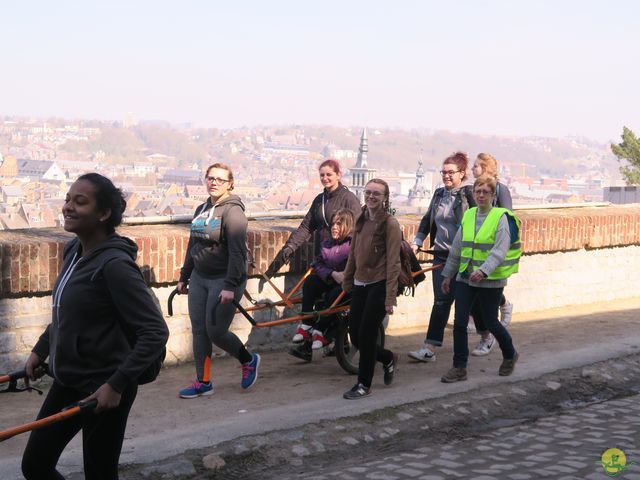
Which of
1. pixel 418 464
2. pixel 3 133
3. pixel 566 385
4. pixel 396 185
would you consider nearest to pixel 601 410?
pixel 566 385

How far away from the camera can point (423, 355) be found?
8.67 meters

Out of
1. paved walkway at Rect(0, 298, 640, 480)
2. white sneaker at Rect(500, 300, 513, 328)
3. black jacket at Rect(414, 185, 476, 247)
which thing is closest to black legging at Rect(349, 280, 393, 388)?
paved walkway at Rect(0, 298, 640, 480)

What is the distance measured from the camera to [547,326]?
34.8 feet

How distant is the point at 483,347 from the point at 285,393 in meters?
2.30

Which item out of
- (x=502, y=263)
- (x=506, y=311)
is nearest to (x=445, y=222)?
(x=502, y=263)

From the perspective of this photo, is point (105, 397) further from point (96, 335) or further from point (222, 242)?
point (222, 242)

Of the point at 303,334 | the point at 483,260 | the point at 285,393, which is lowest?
the point at 285,393

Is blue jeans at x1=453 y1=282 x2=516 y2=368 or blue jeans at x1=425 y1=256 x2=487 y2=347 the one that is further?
blue jeans at x1=425 y1=256 x2=487 y2=347

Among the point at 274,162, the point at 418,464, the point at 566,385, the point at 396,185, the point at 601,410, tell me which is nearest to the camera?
the point at 418,464

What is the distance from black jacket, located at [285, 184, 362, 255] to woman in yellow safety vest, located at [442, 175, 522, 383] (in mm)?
968

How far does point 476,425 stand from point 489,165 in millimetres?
2466

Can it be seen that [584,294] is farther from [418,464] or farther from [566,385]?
[418,464]

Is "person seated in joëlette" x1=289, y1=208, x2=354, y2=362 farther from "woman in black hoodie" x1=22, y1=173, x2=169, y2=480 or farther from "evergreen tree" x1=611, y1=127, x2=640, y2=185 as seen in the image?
"evergreen tree" x1=611, y1=127, x2=640, y2=185

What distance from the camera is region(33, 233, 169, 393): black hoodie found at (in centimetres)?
391
